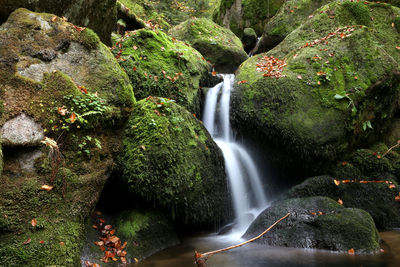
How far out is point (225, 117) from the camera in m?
7.01

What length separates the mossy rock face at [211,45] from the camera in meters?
10.1

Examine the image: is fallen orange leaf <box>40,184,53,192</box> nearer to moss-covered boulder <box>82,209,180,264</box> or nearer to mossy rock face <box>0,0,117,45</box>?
moss-covered boulder <box>82,209,180,264</box>

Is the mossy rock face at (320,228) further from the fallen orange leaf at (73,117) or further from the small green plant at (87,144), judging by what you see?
the fallen orange leaf at (73,117)

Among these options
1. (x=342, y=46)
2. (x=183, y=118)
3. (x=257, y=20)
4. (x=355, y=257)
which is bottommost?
(x=355, y=257)

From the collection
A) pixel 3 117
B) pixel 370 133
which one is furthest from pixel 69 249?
pixel 370 133

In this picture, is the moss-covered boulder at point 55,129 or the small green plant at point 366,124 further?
the small green plant at point 366,124

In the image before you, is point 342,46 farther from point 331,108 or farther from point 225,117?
point 225,117

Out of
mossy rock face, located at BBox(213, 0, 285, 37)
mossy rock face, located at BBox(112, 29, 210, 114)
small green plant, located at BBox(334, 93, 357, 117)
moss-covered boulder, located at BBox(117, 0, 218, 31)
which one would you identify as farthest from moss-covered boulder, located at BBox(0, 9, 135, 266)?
mossy rock face, located at BBox(213, 0, 285, 37)

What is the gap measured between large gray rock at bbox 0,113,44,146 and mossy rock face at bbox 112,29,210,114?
269cm

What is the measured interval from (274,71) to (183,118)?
3.11 m

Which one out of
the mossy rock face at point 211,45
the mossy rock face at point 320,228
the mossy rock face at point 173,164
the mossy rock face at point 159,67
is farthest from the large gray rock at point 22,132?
the mossy rock face at point 211,45

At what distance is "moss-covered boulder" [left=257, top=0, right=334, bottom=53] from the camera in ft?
36.9

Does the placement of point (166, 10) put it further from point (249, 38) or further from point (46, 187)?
point (46, 187)

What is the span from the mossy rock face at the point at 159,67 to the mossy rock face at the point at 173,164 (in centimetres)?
134
